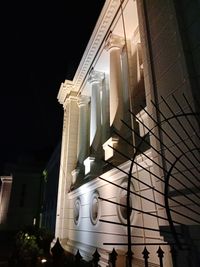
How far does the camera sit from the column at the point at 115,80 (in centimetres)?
940

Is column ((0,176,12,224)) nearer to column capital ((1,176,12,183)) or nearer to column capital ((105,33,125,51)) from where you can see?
column capital ((1,176,12,183))

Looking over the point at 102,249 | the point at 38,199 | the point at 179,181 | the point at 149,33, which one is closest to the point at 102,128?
the point at 102,249

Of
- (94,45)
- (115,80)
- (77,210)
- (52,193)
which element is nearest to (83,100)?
(94,45)

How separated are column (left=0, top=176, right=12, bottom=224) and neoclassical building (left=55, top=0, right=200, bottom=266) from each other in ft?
96.5

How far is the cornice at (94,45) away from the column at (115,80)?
860mm

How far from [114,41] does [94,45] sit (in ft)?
6.68

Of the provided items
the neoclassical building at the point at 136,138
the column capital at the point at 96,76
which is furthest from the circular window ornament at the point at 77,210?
the column capital at the point at 96,76

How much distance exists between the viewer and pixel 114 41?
35.2 ft

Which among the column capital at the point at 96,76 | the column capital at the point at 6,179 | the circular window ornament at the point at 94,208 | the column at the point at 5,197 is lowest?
the circular window ornament at the point at 94,208

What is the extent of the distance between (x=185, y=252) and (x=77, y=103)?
13.9 meters

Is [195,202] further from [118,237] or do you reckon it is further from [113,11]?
[113,11]

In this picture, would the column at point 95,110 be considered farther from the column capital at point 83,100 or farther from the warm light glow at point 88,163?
the column capital at point 83,100

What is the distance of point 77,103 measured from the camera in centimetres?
1594

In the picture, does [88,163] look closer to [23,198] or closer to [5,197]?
[23,198]
